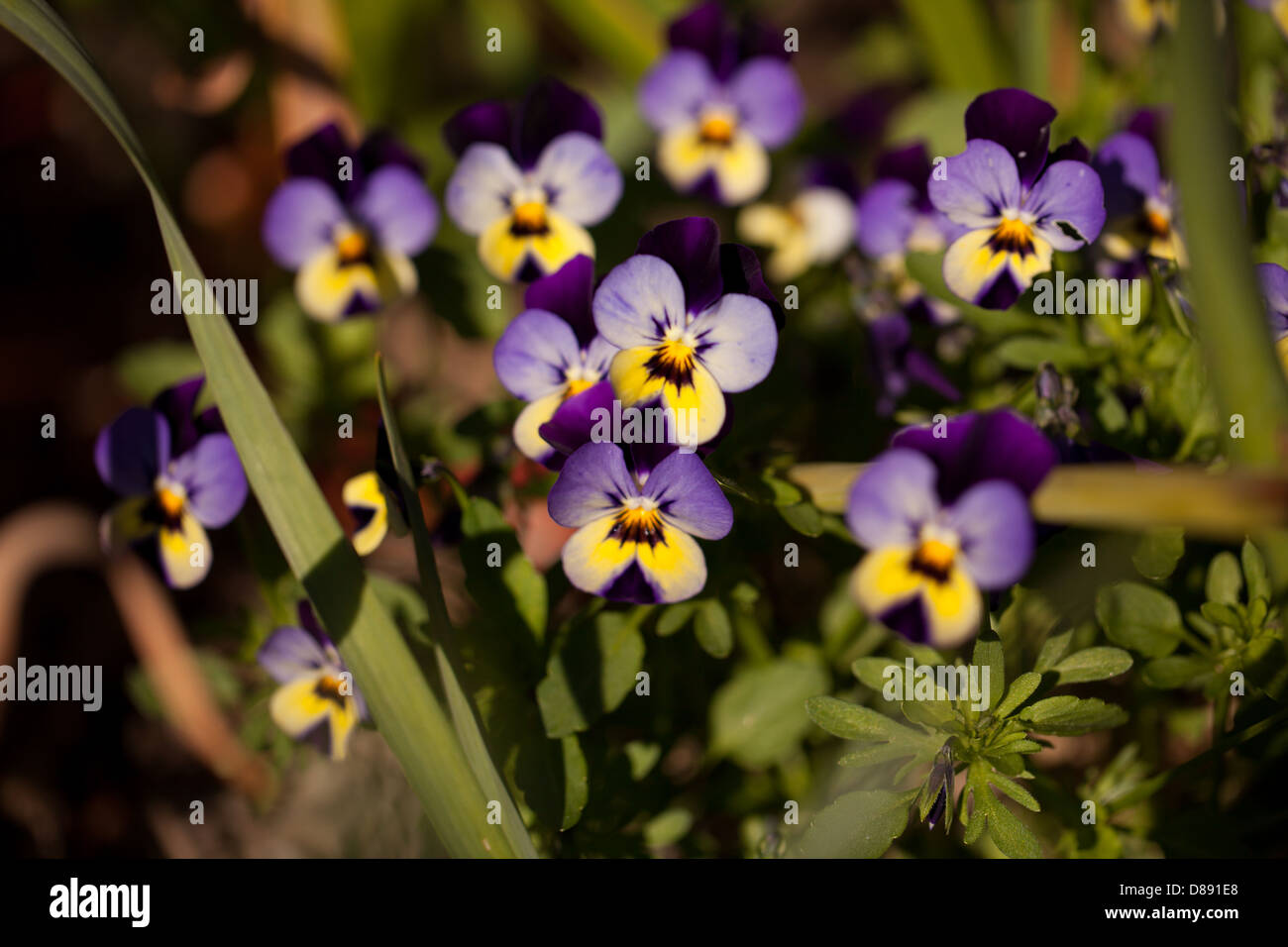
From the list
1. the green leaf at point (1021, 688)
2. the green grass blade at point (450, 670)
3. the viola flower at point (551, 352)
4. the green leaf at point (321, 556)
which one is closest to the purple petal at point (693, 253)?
the viola flower at point (551, 352)

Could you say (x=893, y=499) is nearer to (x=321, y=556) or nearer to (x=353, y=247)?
(x=321, y=556)

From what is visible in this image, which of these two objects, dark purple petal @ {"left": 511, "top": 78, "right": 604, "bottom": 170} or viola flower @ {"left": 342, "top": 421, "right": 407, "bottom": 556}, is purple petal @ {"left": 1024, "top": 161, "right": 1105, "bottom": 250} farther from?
viola flower @ {"left": 342, "top": 421, "right": 407, "bottom": 556}

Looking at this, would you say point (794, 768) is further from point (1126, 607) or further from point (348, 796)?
point (348, 796)

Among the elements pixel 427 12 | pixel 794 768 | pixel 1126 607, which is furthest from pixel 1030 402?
pixel 427 12

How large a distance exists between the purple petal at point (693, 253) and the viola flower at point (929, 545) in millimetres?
238

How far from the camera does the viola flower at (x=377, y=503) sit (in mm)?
922

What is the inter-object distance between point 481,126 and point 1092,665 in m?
0.88

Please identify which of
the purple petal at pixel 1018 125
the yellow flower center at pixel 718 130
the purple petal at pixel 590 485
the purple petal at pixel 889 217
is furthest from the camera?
the yellow flower center at pixel 718 130

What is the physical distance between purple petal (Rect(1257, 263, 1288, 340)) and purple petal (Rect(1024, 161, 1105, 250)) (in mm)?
166

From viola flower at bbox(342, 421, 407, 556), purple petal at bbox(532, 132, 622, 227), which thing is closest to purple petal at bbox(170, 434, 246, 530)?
viola flower at bbox(342, 421, 407, 556)

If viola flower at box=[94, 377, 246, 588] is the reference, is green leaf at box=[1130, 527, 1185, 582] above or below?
below

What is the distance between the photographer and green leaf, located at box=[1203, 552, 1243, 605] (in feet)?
3.18

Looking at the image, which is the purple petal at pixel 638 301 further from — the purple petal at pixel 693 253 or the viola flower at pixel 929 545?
the viola flower at pixel 929 545

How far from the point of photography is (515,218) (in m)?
1.15
